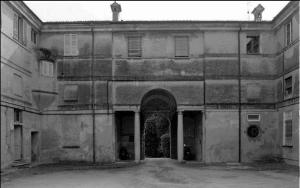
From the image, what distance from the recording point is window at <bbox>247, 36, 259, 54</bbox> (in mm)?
30078

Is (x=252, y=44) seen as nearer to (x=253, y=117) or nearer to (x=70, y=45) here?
(x=253, y=117)

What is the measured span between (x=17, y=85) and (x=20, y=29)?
12.8 feet

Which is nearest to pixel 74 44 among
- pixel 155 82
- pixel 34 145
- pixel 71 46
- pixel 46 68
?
pixel 71 46

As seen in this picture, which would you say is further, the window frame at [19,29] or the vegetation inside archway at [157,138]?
the vegetation inside archway at [157,138]

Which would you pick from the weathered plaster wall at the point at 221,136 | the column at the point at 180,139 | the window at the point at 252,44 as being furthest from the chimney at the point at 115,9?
the weathered plaster wall at the point at 221,136

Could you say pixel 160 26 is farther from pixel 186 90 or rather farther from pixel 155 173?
pixel 155 173

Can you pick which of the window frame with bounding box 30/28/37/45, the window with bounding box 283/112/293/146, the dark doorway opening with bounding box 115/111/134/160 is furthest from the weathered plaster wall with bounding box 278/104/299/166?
the window frame with bounding box 30/28/37/45

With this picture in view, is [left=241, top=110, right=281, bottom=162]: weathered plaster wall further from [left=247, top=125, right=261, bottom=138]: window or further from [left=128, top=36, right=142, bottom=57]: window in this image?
[left=128, top=36, right=142, bottom=57]: window

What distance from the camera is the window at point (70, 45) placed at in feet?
97.7

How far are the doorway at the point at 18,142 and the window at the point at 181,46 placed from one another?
42.4 feet

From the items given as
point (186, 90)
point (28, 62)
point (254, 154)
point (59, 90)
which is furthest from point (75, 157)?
point (254, 154)

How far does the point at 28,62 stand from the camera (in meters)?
27.0

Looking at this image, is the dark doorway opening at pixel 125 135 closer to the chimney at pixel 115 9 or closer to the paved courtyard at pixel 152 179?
the chimney at pixel 115 9

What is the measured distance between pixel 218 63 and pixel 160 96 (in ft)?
20.5
